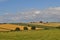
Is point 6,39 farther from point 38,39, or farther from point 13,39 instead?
point 38,39

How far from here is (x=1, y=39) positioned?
118 ft

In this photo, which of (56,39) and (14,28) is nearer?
(56,39)

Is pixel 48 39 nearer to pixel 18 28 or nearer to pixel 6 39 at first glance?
pixel 6 39

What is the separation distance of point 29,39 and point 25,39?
853 mm

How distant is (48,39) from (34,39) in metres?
2.87

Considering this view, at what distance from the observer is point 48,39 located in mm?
35969

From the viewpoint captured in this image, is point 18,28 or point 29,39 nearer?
point 29,39

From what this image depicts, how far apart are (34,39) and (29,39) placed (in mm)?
1091

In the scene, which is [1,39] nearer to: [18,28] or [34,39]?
[34,39]

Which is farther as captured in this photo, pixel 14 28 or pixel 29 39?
pixel 14 28

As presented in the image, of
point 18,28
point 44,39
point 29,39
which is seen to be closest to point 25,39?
point 29,39

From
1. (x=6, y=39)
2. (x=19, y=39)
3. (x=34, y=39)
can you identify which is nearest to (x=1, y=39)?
(x=6, y=39)

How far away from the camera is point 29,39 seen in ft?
117

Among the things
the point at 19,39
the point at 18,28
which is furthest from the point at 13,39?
the point at 18,28
